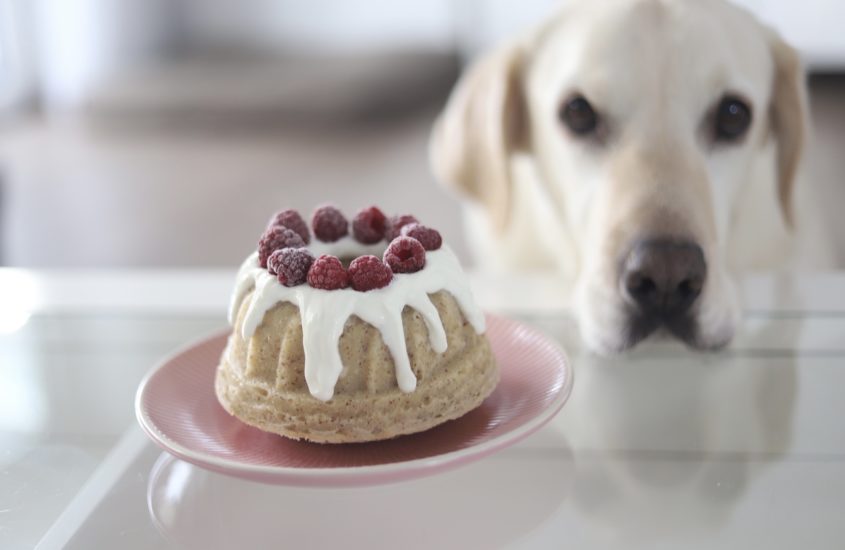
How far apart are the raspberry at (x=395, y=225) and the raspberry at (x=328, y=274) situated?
0.44 ft

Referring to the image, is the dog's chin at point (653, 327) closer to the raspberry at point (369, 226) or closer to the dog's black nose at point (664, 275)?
the dog's black nose at point (664, 275)

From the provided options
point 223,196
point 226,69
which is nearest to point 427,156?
point 223,196

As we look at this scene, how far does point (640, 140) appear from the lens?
129 centimetres

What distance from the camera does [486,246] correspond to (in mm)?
1890

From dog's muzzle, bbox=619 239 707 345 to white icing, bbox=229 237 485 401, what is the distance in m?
0.33

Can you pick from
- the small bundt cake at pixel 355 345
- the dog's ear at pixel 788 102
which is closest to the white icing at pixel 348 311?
the small bundt cake at pixel 355 345

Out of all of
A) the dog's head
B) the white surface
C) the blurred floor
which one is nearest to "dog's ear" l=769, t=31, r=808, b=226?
the dog's head

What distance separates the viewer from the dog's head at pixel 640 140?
45.2 inches

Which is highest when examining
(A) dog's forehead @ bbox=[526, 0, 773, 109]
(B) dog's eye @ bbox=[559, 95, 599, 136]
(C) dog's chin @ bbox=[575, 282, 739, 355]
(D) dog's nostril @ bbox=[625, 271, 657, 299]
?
(A) dog's forehead @ bbox=[526, 0, 773, 109]

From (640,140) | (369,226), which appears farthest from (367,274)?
(640,140)

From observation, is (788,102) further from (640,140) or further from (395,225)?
(395,225)

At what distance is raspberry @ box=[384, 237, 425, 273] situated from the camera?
859mm

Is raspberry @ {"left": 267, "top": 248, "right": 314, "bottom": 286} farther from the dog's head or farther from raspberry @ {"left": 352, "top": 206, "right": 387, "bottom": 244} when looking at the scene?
the dog's head

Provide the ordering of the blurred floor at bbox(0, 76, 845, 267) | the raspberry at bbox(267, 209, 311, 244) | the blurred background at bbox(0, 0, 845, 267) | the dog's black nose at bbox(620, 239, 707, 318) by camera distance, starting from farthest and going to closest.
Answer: the blurred background at bbox(0, 0, 845, 267) → the blurred floor at bbox(0, 76, 845, 267) → the dog's black nose at bbox(620, 239, 707, 318) → the raspberry at bbox(267, 209, 311, 244)
